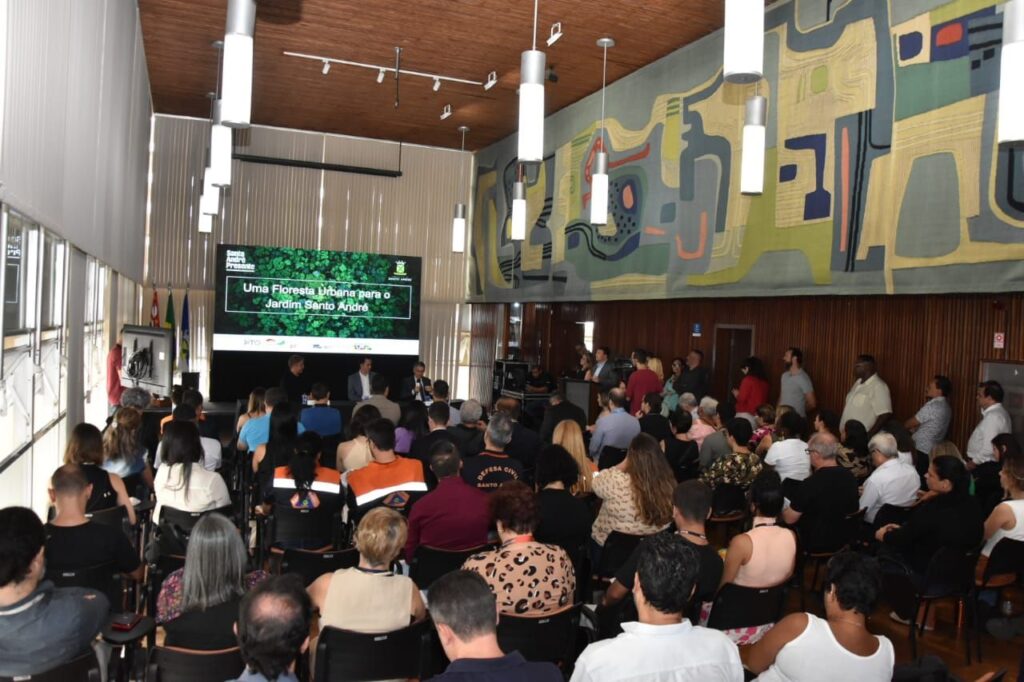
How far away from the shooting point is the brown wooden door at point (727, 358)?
9.70 m

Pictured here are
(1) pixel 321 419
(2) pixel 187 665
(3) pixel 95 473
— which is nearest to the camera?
(2) pixel 187 665

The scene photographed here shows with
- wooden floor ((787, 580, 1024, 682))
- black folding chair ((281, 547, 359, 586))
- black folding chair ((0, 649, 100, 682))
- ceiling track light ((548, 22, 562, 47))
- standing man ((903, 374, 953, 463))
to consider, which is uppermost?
ceiling track light ((548, 22, 562, 47))

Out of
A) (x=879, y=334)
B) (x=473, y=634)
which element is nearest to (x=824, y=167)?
(x=879, y=334)

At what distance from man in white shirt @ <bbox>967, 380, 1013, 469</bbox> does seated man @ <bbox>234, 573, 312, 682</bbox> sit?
5807 millimetres

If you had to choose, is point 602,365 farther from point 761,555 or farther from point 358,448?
point 761,555

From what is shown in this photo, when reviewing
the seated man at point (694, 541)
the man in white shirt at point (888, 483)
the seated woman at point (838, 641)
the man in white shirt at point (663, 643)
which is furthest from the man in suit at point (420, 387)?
the man in white shirt at point (663, 643)

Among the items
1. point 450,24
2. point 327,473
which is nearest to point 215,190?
point 450,24

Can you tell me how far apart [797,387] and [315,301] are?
882cm

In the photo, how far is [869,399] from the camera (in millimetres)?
7492

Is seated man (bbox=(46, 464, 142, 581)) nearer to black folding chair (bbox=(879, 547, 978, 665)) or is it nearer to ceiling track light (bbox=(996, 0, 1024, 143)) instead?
black folding chair (bbox=(879, 547, 978, 665))

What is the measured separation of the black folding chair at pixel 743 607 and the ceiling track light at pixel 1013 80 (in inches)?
84.8

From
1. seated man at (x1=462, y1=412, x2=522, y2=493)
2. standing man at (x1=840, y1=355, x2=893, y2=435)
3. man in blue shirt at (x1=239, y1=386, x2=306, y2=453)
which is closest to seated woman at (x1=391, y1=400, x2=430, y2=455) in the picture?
man in blue shirt at (x1=239, y1=386, x2=306, y2=453)

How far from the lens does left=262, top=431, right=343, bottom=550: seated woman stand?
4605 mm

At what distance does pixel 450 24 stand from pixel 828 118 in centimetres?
421
